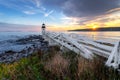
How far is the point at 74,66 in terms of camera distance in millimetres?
5594

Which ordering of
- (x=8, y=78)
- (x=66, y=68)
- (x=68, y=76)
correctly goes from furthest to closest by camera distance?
(x=8, y=78) < (x=66, y=68) < (x=68, y=76)

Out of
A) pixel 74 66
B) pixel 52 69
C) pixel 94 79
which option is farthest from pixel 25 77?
pixel 94 79

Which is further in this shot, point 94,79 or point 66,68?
point 66,68

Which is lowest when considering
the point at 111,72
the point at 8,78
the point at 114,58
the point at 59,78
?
the point at 8,78

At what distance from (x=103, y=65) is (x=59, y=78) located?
1.77 metres

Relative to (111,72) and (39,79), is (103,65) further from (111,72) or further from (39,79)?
(39,79)

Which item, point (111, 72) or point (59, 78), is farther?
point (59, 78)

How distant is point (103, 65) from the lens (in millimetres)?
5094

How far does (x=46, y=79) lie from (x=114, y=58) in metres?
2.75

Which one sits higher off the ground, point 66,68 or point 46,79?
point 66,68

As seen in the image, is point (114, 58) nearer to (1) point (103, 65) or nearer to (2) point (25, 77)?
(1) point (103, 65)

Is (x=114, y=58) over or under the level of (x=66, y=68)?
over

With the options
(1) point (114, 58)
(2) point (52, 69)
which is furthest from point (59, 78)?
(1) point (114, 58)

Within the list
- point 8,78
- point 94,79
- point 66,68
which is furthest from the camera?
point 8,78
